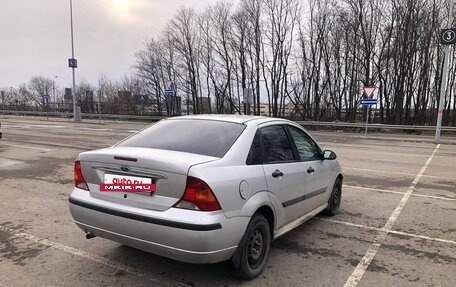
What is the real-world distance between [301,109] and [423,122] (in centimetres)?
1109

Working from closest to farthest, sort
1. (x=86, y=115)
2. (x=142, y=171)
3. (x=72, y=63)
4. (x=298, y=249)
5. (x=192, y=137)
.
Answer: (x=142, y=171)
(x=192, y=137)
(x=298, y=249)
(x=72, y=63)
(x=86, y=115)

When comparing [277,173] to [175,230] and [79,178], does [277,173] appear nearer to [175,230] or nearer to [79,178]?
[175,230]

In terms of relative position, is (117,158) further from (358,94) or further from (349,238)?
(358,94)

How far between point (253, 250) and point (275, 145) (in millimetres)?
1217

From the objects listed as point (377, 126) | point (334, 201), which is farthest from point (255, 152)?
point (377, 126)

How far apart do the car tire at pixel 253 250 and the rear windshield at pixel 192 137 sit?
2.50 feet

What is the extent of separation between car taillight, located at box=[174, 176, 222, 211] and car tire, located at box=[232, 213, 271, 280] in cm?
54

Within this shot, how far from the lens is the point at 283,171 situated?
4.40 m

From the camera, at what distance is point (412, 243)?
5.07 m

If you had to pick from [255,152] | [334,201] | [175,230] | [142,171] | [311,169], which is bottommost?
[334,201]

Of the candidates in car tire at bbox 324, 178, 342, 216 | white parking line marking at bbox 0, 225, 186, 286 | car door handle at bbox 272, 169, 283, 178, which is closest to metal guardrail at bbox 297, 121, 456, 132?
car tire at bbox 324, 178, 342, 216

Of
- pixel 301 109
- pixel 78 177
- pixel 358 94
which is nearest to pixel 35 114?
pixel 301 109

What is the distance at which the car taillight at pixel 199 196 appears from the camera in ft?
11.1

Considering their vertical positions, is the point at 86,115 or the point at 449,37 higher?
the point at 449,37
